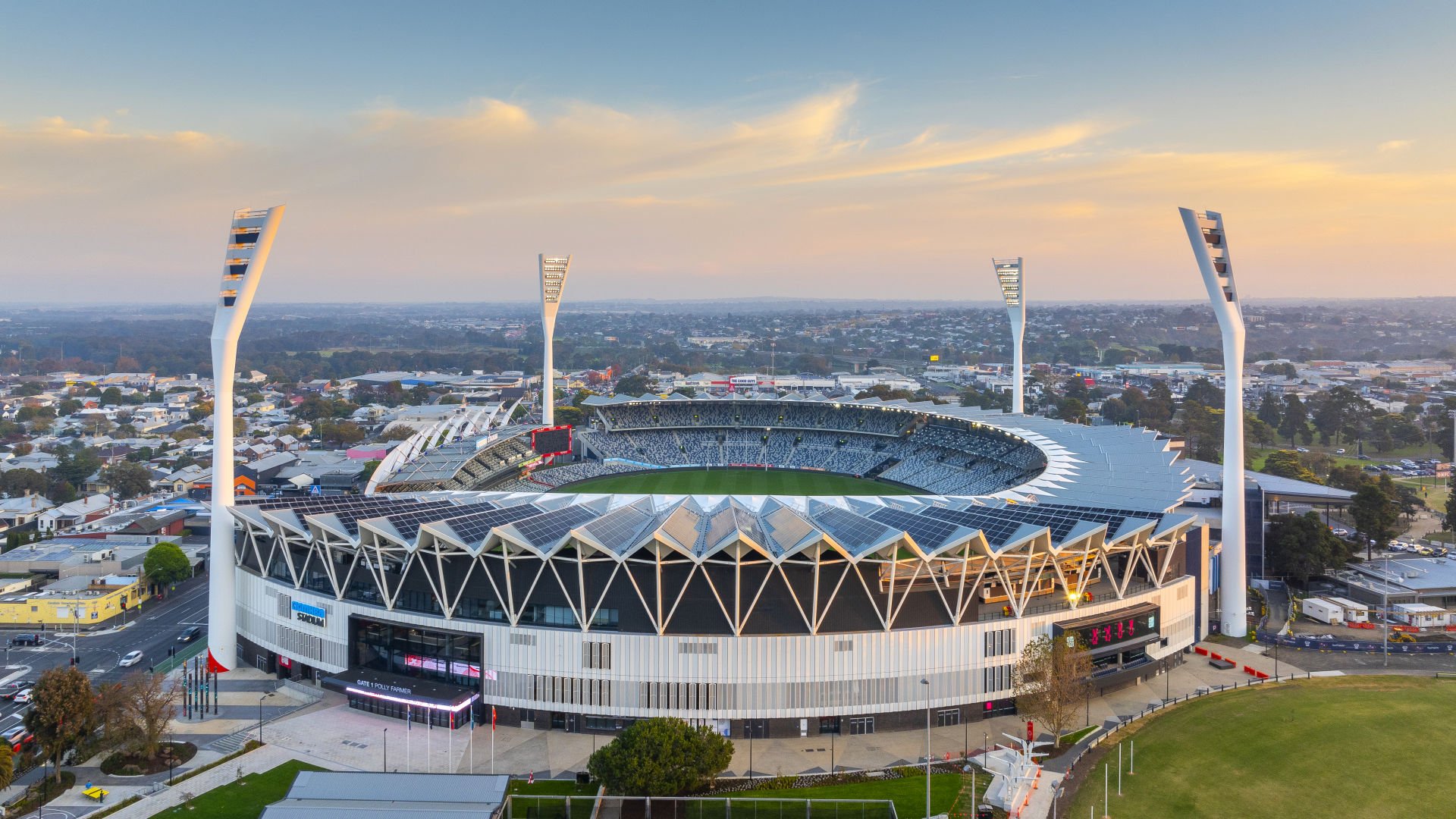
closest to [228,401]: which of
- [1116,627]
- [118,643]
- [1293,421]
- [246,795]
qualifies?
[118,643]

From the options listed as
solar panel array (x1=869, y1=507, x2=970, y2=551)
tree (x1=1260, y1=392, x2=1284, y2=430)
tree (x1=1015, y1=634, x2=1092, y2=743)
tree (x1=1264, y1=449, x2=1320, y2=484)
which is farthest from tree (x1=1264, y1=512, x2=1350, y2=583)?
tree (x1=1260, y1=392, x2=1284, y2=430)

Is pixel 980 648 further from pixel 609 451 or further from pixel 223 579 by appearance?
pixel 609 451

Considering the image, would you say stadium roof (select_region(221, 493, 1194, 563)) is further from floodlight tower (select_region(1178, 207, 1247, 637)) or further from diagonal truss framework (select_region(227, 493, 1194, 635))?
floodlight tower (select_region(1178, 207, 1247, 637))

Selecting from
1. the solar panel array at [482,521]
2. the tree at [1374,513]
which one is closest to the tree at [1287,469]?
the tree at [1374,513]

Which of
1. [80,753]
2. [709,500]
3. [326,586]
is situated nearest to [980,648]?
[709,500]

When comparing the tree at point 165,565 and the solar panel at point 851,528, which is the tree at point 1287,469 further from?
the tree at point 165,565

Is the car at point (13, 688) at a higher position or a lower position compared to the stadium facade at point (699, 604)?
lower
